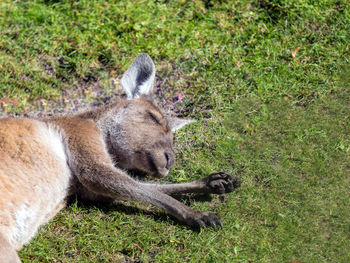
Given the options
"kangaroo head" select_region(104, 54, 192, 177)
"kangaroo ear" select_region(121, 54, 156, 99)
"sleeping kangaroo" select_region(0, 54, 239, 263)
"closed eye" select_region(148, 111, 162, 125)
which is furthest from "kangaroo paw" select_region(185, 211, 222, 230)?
"kangaroo ear" select_region(121, 54, 156, 99)

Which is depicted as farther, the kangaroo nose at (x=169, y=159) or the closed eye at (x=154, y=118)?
the closed eye at (x=154, y=118)

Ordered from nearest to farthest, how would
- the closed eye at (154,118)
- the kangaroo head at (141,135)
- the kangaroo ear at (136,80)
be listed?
1. the kangaroo head at (141,135)
2. the closed eye at (154,118)
3. the kangaroo ear at (136,80)

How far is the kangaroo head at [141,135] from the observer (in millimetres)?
5094

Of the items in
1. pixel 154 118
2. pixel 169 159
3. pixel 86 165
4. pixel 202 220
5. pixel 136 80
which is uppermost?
pixel 136 80

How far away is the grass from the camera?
14.6 feet

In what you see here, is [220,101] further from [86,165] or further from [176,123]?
[86,165]

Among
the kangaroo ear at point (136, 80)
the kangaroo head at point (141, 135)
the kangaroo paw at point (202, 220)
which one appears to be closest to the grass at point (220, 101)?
the kangaroo paw at point (202, 220)

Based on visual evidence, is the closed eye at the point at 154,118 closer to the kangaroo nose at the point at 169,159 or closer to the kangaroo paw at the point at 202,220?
the kangaroo nose at the point at 169,159

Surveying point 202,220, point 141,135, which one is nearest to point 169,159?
point 141,135

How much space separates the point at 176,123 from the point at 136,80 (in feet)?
2.25

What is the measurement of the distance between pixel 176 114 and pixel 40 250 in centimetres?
247

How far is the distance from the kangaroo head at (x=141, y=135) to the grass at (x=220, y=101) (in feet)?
1.20

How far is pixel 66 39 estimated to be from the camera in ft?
22.6

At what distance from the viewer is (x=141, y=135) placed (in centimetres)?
513
